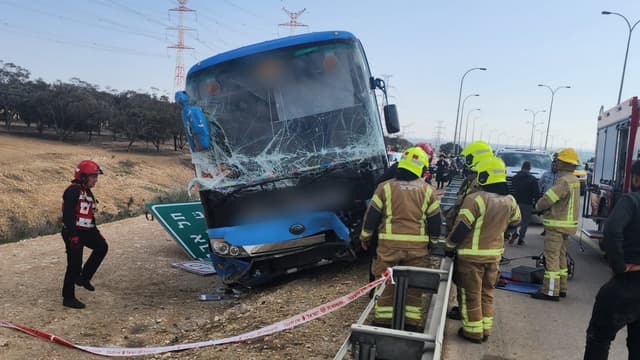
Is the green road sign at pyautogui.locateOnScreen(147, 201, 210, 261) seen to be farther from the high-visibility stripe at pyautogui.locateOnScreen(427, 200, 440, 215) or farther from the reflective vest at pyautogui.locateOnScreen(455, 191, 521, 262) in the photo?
the reflective vest at pyautogui.locateOnScreen(455, 191, 521, 262)

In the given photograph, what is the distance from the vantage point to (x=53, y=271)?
7859 millimetres

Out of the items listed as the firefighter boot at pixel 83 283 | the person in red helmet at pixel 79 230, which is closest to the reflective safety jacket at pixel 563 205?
the person in red helmet at pixel 79 230

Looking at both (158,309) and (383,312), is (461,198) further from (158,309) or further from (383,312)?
(158,309)

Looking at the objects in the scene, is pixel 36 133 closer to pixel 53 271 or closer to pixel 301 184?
pixel 53 271

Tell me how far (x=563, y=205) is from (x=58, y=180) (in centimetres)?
2545

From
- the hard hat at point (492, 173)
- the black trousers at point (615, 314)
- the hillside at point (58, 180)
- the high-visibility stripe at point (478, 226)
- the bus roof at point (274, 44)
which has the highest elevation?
the bus roof at point (274, 44)

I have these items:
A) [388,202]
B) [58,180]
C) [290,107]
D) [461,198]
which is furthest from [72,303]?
[58,180]

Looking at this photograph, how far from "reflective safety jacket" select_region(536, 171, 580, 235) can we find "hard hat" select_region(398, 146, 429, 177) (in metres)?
2.60

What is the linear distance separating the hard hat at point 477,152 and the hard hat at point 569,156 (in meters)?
1.51

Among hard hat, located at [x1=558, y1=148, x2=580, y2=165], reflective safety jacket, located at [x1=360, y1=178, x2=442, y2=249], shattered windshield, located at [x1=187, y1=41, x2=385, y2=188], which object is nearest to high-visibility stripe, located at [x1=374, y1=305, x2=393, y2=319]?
reflective safety jacket, located at [x1=360, y1=178, x2=442, y2=249]

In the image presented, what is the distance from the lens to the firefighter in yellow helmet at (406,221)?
4.55 metres

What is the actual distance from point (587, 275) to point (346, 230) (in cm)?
424

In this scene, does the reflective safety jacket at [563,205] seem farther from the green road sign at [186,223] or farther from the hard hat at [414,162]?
the green road sign at [186,223]

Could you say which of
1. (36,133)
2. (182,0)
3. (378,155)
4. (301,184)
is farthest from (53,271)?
(182,0)
